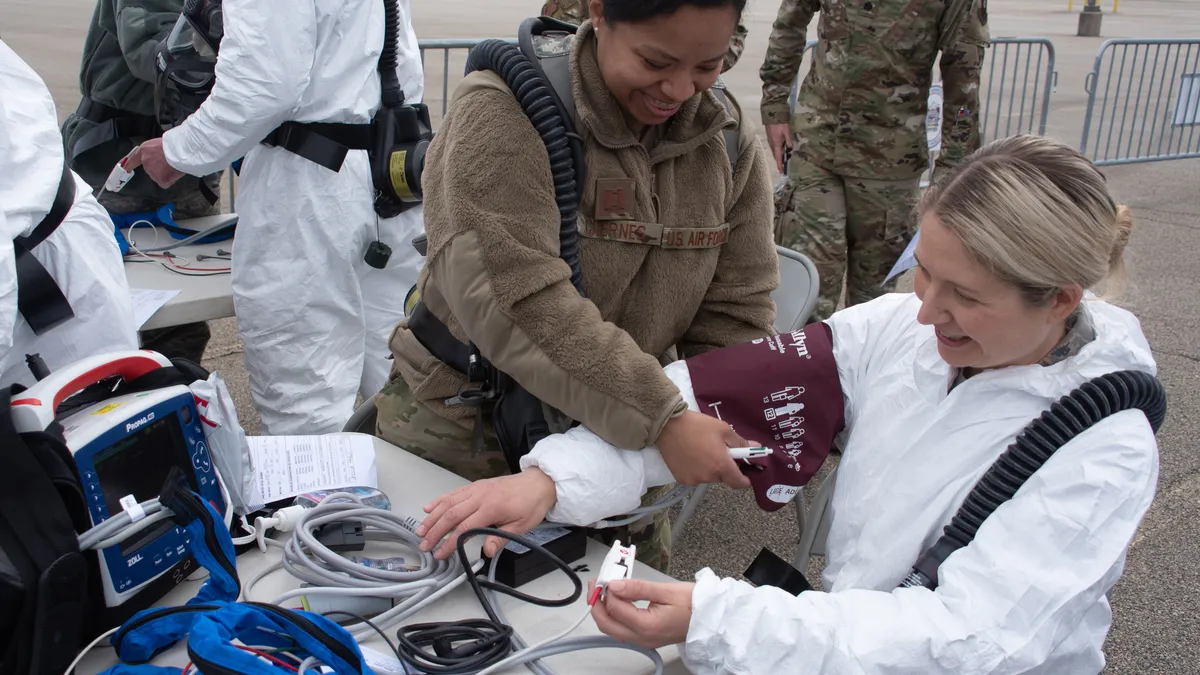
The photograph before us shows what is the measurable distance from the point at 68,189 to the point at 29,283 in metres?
0.17

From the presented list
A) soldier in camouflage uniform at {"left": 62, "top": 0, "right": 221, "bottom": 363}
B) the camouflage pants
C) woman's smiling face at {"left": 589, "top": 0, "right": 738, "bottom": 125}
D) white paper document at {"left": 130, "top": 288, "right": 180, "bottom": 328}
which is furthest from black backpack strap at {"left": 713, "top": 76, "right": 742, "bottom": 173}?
the camouflage pants

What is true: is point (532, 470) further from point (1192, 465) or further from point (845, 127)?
point (1192, 465)

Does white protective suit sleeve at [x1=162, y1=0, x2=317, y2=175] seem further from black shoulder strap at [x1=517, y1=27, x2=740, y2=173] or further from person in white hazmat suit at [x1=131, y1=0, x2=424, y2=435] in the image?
black shoulder strap at [x1=517, y1=27, x2=740, y2=173]

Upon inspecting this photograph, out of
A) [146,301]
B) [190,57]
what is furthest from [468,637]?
[190,57]

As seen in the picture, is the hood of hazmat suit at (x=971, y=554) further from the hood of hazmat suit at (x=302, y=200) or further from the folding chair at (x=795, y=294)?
the hood of hazmat suit at (x=302, y=200)

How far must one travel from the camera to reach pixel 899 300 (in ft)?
5.28

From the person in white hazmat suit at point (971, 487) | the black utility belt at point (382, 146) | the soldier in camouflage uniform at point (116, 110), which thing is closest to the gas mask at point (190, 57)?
the soldier in camouflage uniform at point (116, 110)

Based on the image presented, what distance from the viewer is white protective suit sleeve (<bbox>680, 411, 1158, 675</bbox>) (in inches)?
45.3

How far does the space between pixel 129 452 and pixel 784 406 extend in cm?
96

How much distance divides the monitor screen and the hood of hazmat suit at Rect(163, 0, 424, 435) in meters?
1.49

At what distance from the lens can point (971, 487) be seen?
1312mm

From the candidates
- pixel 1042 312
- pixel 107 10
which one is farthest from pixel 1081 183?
pixel 107 10

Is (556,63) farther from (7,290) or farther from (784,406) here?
(7,290)

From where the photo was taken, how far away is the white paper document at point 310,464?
1.63 metres
